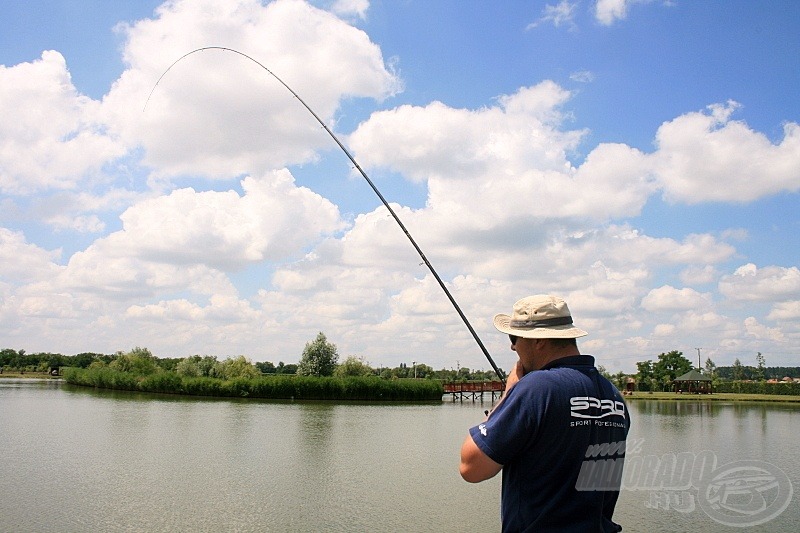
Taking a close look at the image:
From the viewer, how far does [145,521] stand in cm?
1109

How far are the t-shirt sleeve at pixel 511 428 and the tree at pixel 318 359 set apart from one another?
6459cm

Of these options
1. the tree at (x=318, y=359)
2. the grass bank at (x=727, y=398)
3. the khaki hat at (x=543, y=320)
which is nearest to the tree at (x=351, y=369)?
the tree at (x=318, y=359)

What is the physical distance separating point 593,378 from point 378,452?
717 inches

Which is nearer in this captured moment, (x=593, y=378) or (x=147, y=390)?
(x=593, y=378)

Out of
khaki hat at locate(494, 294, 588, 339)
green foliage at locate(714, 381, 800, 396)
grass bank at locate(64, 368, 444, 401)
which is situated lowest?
green foliage at locate(714, 381, 800, 396)

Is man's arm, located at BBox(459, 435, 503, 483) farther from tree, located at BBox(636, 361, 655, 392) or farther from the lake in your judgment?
tree, located at BBox(636, 361, 655, 392)

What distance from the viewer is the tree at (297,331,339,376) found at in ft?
217

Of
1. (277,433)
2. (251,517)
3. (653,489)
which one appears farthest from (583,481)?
(277,433)

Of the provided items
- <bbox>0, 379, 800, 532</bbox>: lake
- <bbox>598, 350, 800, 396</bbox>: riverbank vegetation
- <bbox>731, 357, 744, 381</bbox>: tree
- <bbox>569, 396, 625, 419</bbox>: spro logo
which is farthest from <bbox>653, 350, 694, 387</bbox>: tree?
<bbox>569, 396, 625, 419</bbox>: spro logo

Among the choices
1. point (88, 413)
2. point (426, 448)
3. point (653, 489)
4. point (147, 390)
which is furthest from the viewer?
point (147, 390)

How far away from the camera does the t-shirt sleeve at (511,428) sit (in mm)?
2492

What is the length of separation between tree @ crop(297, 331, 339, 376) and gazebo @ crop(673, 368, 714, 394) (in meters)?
41.4

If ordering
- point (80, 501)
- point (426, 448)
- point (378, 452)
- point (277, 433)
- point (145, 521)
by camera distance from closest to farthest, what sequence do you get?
1. point (145, 521)
2. point (80, 501)
3. point (378, 452)
4. point (426, 448)
5. point (277, 433)

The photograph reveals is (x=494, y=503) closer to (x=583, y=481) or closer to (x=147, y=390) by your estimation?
(x=583, y=481)
